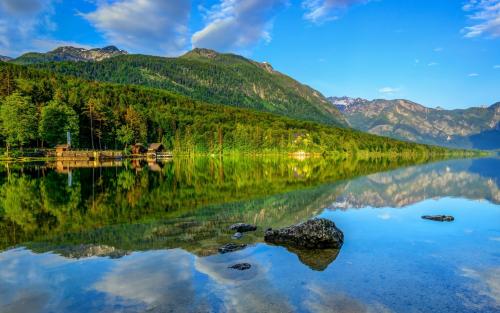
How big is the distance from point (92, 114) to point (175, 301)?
497 feet

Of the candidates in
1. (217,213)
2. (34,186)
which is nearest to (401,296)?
(217,213)

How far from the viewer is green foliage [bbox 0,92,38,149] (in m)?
104

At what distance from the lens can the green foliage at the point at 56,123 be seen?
118 m

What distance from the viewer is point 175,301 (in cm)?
1058

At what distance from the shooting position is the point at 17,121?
106 meters

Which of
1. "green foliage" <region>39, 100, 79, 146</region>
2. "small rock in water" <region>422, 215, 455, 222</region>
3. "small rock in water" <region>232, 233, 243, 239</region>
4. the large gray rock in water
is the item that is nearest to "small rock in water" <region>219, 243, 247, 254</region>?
"small rock in water" <region>232, 233, 243, 239</region>

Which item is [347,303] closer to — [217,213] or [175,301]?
[175,301]

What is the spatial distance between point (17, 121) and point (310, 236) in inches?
4644

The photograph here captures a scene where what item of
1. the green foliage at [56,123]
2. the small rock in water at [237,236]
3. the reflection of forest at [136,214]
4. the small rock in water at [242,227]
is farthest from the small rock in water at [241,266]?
the green foliage at [56,123]

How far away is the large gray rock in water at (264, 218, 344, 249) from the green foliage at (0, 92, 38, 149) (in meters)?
114

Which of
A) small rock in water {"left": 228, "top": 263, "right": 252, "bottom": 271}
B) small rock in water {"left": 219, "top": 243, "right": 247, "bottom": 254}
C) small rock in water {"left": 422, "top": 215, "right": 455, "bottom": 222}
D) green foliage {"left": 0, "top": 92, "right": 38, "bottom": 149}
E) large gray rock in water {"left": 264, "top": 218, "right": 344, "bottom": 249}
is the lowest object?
small rock in water {"left": 422, "top": 215, "right": 455, "bottom": 222}

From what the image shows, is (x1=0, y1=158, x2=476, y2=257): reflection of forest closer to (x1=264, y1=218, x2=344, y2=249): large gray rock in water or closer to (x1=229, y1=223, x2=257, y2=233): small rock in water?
(x1=229, y1=223, x2=257, y2=233): small rock in water

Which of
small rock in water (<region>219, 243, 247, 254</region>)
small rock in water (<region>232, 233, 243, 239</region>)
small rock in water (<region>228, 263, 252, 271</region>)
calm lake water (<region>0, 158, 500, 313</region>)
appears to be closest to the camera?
calm lake water (<region>0, 158, 500, 313</region>)

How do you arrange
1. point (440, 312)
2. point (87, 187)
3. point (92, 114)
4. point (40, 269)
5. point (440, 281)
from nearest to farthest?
point (440, 312) → point (440, 281) → point (40, 269) → point (87, 187) → point (92, 114)
